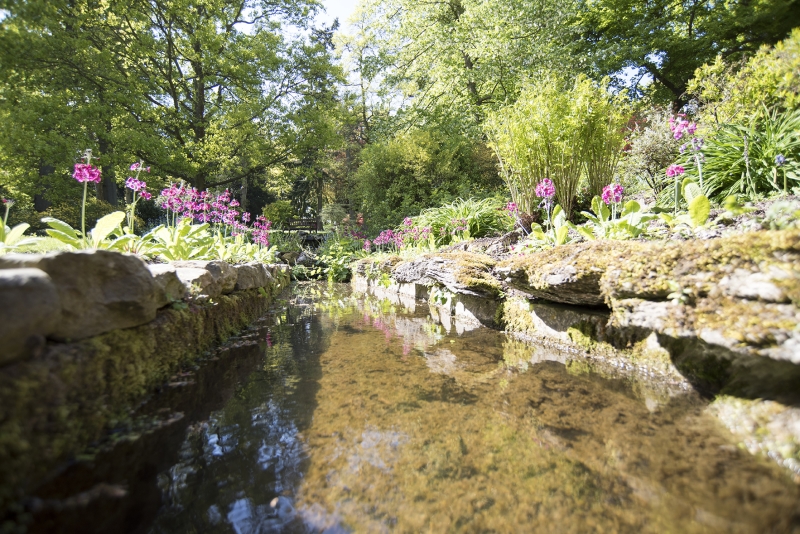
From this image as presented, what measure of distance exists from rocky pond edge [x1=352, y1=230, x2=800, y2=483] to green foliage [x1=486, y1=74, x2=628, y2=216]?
2.51 meters

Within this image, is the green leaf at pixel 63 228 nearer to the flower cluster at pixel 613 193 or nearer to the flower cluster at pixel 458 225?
the flower cluster at pixel 613 193

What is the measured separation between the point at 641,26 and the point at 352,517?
13.1 metres

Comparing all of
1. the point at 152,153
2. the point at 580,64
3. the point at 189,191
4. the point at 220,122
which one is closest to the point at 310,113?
the point at 220,122

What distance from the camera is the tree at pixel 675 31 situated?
9.37m

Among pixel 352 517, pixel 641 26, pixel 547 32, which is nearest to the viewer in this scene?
pixel 352 517

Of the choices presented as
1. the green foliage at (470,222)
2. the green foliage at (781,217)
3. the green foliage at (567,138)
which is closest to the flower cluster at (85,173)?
the green foliage at (781,217)

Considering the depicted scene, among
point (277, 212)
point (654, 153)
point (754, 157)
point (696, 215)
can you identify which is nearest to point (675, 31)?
point (654, 153)

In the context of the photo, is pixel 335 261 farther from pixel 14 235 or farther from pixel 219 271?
pixel 14 235

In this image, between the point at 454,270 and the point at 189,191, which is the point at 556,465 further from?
the point at 189,191

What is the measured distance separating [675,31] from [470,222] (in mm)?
9732

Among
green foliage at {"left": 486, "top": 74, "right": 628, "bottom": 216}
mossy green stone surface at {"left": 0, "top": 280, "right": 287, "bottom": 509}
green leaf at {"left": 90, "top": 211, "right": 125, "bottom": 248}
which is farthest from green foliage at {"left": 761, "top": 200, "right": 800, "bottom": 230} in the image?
green leaf at {"left": 90, "top": 211, "right": 125, "bottom": 248}

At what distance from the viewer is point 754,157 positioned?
3623 millimetres

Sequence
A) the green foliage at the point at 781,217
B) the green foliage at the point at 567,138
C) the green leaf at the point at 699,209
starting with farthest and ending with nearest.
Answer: the green foliage at the point at 567,138
the green leaf at the point at 699,209
the green foliage at the point at 781,217

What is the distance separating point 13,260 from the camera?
1.31 metres
